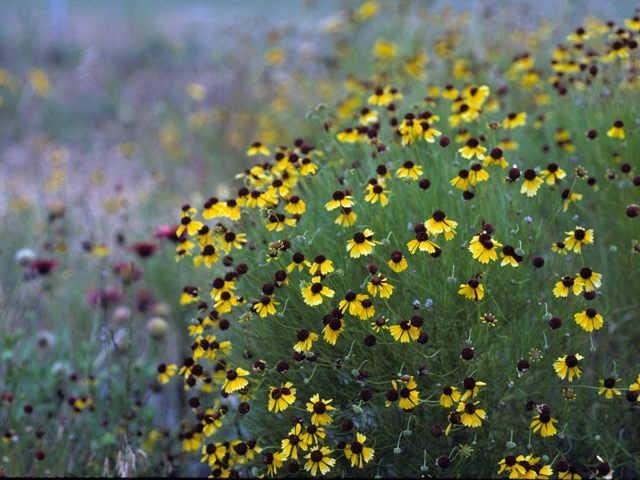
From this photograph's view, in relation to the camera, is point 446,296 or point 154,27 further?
point 154,27

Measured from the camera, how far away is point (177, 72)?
11062 mm

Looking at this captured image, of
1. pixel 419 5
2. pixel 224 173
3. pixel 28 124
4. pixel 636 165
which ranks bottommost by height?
pixel 636 165

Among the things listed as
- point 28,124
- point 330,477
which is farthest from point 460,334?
point 28,124

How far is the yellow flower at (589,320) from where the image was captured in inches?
64.5

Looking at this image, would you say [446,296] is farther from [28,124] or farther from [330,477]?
[28,124]

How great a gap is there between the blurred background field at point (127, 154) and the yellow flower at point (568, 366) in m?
1.54

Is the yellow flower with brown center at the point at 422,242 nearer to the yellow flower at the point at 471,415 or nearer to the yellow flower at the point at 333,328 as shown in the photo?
the yellow flower at the point at 333,328

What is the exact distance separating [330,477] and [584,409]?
96 centimetres

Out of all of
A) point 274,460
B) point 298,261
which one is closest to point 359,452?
point 274,460

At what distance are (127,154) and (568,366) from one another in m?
5.42

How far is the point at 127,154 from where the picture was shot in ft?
19.5

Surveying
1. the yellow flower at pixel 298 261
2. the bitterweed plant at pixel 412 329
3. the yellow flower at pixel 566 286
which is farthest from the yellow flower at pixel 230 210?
the yellow flower at pixel 566 286

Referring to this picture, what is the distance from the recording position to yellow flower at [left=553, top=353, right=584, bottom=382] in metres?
1.58

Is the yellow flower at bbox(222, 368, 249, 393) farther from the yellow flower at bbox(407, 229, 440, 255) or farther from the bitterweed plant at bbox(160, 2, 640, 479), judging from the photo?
the yellow flower at bbox(407, 229, 440, 255)
